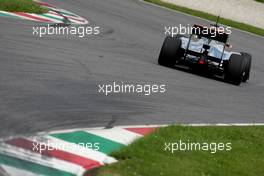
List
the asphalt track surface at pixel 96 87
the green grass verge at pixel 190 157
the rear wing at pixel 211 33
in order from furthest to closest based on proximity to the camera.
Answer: the rear wing at pixel 211 33, the asphalt track surface at pixel 96 87, the green grass verge at pixel 190 157

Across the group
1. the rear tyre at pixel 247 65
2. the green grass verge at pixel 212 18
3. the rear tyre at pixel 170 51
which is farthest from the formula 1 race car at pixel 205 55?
the green grass verge at pixel 212 18

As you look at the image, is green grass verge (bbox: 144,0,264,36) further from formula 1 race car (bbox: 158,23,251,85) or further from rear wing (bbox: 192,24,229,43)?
rear wing (bbox: 192,24,229,43)

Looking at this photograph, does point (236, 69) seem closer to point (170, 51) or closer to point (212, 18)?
point (170, 51)

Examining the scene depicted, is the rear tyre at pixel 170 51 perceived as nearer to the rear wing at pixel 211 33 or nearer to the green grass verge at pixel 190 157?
the rear wing at pixel 211 33

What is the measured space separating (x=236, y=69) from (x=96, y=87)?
4.43 meters

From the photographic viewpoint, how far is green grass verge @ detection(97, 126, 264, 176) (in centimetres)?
813

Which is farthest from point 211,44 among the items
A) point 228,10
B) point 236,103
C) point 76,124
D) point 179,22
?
point 228,10

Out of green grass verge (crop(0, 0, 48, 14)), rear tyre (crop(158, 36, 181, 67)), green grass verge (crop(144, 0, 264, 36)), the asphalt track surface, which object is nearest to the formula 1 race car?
rear tyre (crop(158, 36, 181, 67))

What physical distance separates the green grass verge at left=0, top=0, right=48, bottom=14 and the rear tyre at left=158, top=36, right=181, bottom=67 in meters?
4.95

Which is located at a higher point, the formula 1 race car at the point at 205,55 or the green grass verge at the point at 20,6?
the formula 1 race car at the point at 205,55

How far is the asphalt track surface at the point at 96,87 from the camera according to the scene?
9.86m

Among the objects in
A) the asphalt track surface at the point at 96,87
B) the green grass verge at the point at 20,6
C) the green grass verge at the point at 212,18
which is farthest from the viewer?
the green grass verge at the point at 212,18

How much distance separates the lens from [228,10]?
3089 cm

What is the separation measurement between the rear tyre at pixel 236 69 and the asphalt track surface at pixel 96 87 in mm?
235
